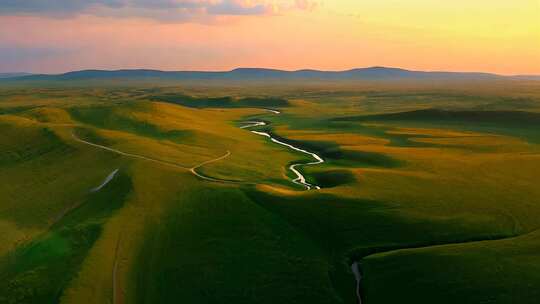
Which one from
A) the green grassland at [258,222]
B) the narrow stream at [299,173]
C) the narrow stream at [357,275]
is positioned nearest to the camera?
the narrow stream at [357,275]

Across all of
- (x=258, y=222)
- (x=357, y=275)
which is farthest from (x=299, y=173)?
(x=357, y=275)

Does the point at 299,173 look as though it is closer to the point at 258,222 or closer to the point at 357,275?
the point at 258,222

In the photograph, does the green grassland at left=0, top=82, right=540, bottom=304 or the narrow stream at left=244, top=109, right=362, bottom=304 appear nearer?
the green grassland at left=0, top=82, right=540, bottom=304

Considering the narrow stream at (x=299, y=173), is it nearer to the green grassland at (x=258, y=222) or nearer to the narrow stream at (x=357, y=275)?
the narrow stream at (x=357, y=275)

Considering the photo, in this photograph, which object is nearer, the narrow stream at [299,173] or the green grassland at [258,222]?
the green grassland at [258,222]

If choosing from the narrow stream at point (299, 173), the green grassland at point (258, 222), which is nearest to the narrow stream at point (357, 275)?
the narrow stream at point (299, 173)

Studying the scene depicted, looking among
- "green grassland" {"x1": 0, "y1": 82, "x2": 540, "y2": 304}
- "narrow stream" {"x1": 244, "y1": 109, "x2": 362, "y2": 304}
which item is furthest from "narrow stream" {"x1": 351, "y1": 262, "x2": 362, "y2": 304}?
"green grassland" {"x1": 0, "y1": 82, "x2": 540, "y2": 304}

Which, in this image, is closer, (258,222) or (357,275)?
(357,275)

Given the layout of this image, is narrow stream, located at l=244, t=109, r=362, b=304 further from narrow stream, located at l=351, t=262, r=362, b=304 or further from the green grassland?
the green grassland
